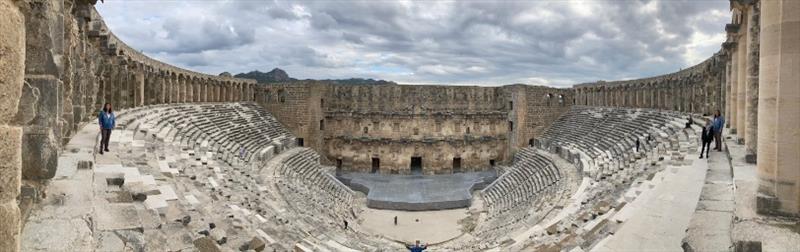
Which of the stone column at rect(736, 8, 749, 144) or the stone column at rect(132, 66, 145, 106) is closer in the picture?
Answer: the stone column at rect(736, 8, 749, 144)

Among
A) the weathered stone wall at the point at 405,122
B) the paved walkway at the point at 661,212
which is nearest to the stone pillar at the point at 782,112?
the paved walkway at the point at 661,212

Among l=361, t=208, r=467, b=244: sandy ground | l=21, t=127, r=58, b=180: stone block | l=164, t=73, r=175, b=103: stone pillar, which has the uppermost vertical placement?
l=164, t=73, r=175, b=103: stone pillar

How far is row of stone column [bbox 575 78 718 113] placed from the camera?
66.6 ft

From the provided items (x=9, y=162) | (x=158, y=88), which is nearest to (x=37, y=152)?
(x=9, y=162)

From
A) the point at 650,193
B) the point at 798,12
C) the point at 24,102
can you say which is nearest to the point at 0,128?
the point at 24,102

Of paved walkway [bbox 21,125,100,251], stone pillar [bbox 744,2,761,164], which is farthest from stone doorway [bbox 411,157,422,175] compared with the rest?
paved walkway [bbox 21,125,100,251]

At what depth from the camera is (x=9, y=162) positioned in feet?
7.60

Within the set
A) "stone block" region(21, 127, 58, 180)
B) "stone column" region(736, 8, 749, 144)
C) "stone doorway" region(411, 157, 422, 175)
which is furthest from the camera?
"stone doorway" region(411, 157, 422, 175)

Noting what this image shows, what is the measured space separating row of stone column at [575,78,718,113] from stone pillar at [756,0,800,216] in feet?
47.9

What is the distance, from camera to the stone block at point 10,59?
2.17m

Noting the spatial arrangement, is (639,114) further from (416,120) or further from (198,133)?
(198,133)

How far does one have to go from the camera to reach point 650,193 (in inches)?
380

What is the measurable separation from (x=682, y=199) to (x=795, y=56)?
12.9 ft

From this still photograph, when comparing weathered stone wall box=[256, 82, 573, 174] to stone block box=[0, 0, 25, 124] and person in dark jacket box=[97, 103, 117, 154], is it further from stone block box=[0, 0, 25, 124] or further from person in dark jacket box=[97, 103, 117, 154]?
stone block box=[0, 0, 25, 124]
